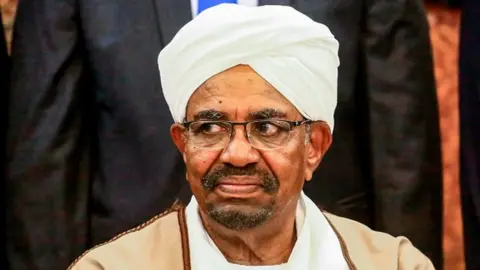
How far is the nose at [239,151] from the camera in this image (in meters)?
1.11

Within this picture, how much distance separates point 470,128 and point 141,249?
0.53 m

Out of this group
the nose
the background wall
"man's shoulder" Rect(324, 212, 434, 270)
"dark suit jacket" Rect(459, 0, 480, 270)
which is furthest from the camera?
the background wall

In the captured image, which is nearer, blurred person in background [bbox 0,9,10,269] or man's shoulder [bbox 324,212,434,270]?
man's shoulder [bbox 324,212,434,270]

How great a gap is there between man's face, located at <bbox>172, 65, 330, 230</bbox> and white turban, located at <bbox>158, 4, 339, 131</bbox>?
15 mm

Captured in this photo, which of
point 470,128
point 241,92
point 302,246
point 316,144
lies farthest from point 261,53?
point 470,128

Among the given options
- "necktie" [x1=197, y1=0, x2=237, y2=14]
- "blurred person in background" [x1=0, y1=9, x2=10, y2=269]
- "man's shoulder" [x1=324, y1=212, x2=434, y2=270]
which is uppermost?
"necktie" [x1=197, y1=0, x2=237, y2=14]

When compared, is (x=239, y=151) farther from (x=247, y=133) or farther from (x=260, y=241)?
(x=260, y=241)

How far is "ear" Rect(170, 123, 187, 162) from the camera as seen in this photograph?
1192 millimetres

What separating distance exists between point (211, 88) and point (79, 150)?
318 mm

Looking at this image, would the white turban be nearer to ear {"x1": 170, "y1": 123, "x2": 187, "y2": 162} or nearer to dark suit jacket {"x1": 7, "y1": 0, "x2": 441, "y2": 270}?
ear {"x1": 170, "y1": 123, "x2": 187, "y2": 162}

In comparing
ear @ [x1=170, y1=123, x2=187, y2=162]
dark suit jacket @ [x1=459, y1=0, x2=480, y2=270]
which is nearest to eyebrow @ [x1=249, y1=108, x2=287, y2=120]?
ear @ [x1=170, y1=123, x2=187, y2=162]

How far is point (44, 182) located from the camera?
134 centimetres

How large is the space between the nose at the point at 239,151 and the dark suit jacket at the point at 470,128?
0.41m

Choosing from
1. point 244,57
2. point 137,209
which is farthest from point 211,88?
point 137,209
